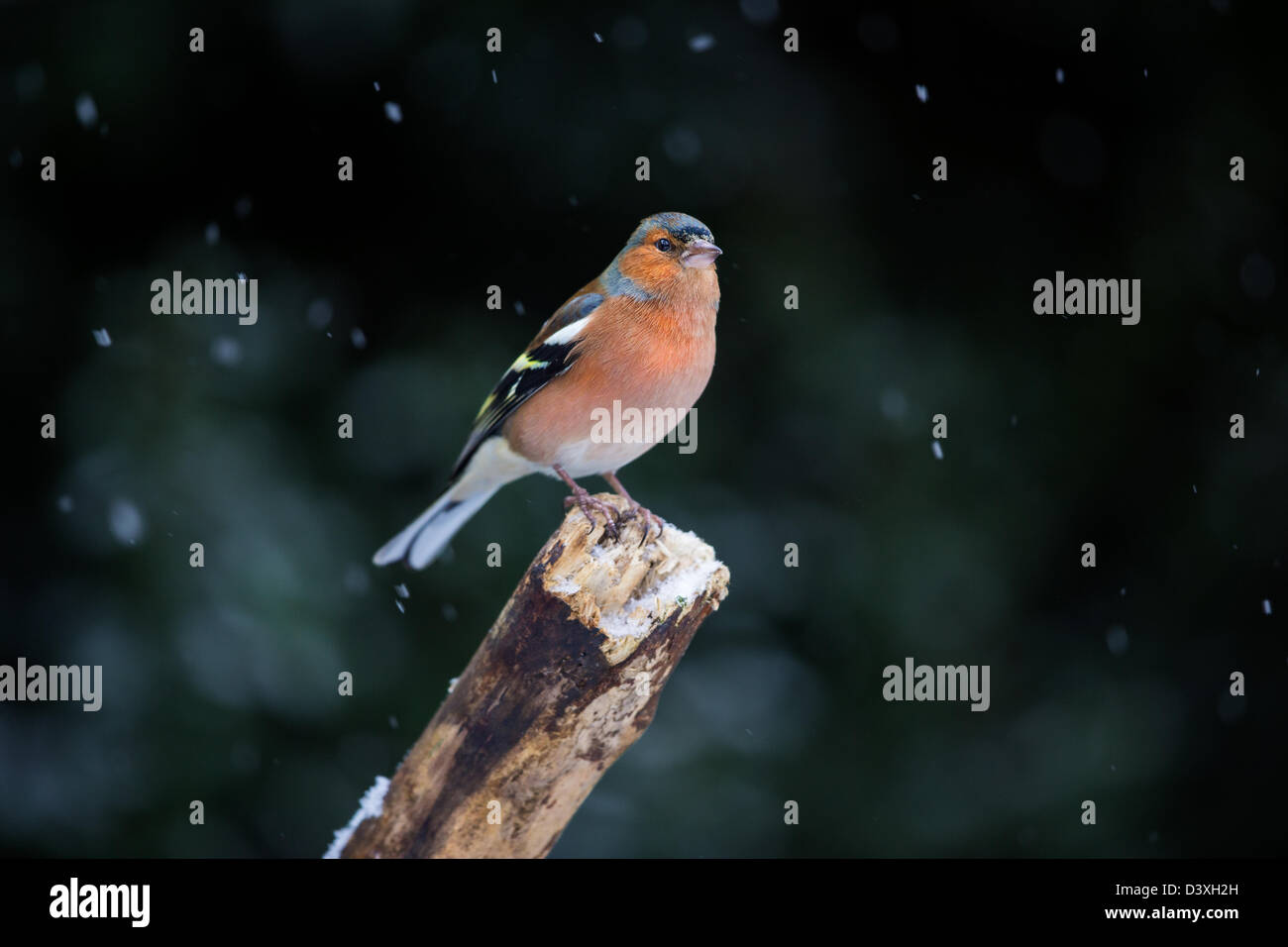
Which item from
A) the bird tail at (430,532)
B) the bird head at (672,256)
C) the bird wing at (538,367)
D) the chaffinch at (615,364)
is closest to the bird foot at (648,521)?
the chaffinch at (615,364)

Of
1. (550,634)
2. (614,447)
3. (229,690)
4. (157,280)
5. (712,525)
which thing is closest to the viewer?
(550,634)

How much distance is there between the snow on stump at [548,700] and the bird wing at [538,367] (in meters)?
1.05

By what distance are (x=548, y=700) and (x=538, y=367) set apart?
1.55 metres

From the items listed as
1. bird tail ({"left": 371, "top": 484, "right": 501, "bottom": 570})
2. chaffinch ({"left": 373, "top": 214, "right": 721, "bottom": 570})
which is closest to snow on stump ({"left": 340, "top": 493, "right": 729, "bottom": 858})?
chaffinch ({"left": 373, "top": 214, "right": 721, "bottom": 570})

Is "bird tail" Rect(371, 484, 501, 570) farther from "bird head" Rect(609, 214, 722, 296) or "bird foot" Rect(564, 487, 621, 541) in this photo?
"bird head" Rect(609, 214, 722, 296)

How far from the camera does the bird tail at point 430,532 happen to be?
4652 mm

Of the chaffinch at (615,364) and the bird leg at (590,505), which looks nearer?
the bird leg at (590,505)

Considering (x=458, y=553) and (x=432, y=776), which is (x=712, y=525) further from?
(x=432, y=776)

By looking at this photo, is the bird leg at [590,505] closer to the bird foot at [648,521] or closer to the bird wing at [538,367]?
the bird foot at [648,521]

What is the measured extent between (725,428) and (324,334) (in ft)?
5.77

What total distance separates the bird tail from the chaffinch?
11.3 inches

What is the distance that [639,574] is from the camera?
332cm

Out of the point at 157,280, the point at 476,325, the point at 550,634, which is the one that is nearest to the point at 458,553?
the point at 476,325
